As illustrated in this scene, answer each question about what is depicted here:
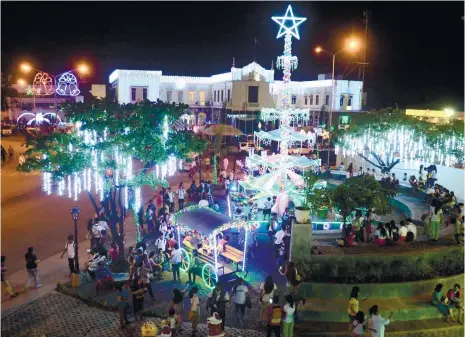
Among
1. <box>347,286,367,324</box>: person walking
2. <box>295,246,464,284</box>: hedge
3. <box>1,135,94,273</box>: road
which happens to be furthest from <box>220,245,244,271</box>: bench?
<box>1,135,94,273</box>: road

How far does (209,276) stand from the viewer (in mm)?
→ 12531

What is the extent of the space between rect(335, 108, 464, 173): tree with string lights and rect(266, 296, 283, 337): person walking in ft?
62.2

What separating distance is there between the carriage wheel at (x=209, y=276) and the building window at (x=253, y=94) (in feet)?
132

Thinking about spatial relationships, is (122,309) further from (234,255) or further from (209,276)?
(234,255)

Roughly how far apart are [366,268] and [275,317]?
3.56 meters

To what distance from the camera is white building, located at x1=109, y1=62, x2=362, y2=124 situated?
48625 millimetres

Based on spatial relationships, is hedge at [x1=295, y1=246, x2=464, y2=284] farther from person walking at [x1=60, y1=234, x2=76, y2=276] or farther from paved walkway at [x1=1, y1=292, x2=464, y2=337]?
person walking at [x1=60, y1=234, x2=76, y2=276]

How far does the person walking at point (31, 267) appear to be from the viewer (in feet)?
39.7

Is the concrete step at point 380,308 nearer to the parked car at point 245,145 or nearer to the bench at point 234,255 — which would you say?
the bench at point 234,255

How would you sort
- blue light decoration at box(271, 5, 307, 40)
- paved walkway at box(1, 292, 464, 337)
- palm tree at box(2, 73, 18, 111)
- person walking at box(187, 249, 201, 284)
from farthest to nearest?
palm tree at box(2, 73, 18, 111)
blue light decoration at box(271, 5, 307, 40)
person walking at box(187, 249, 201, 284)
paved walkway at box(1, 292, 464, 337)

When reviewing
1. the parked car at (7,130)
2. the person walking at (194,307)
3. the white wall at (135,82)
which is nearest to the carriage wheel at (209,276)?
the person walking at (194,307)

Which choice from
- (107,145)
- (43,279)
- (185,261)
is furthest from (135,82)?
(43,279)

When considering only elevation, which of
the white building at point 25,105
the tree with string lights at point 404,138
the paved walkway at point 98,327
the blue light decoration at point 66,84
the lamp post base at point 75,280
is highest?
the blue light decoration at point 66,84

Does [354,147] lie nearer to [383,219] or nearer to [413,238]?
[383,219]
